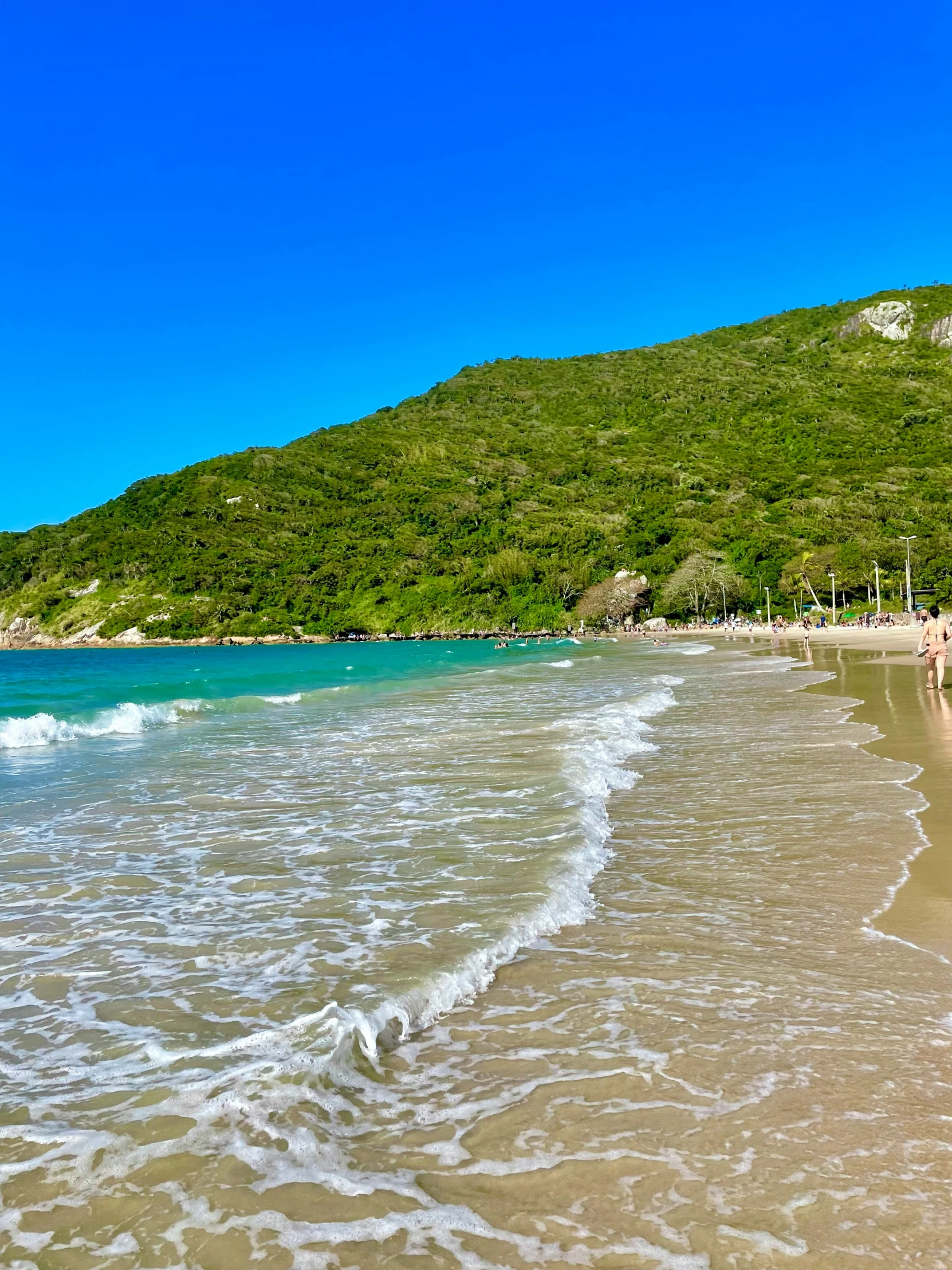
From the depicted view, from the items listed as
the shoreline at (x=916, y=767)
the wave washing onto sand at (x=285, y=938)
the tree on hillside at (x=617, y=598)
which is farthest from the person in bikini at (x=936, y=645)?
the tree on hillside at (x=617, y=598)

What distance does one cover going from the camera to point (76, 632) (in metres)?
127

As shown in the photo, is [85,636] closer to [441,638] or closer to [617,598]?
[441,638]

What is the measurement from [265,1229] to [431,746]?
10.7 meters

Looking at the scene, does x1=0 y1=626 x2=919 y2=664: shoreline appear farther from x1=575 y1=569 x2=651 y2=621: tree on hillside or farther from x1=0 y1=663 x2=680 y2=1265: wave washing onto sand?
x1=0 y1=663 x2=680 y2=1265: wave washing onto sand

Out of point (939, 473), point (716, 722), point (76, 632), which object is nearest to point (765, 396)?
point (939, 473)

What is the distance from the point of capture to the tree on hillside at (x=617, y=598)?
107188 mm

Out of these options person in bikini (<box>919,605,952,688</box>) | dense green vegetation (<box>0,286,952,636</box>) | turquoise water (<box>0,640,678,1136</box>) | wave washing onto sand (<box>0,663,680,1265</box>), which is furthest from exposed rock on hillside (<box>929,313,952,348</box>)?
wave washing onto sand (<box>0,663,680,1265</box>)

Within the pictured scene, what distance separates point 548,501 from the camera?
144125 millimetres

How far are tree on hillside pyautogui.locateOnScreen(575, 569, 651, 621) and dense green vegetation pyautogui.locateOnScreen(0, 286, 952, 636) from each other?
227 cm

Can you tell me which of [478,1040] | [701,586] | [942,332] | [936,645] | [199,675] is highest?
[942,332]

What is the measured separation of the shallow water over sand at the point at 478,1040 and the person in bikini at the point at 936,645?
1112cm

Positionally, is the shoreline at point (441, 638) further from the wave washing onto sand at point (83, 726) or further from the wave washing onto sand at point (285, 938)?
the wave washing onto sand at point (285, 938)

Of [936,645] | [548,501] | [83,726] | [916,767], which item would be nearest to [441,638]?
[548,501]

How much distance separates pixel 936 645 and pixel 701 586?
8535cm
